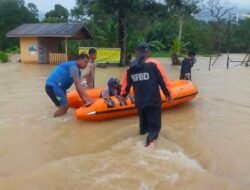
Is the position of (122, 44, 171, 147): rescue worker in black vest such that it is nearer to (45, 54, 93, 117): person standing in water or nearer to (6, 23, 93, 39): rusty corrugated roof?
(45, 54, 93, 117): person standing in water

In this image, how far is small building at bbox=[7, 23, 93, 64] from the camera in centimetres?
2303

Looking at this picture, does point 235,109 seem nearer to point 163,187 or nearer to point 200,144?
point 200,144

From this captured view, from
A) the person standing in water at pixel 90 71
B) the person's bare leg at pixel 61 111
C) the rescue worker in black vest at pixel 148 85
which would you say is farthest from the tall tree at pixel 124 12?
the rescue worker in black vest at pixel 148 85

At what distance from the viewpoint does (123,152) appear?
550cm

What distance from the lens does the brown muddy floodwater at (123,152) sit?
179 inches

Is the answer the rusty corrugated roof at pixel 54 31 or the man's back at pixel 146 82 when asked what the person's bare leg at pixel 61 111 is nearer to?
the man's back at pixel 146 82

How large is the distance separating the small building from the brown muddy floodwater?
47.3ft

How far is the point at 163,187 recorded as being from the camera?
14.4 ft

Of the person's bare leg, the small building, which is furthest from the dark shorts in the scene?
the small building

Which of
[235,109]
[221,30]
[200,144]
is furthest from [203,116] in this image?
[221,30]

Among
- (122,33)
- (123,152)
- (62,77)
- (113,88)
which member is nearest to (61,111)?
(62,77)

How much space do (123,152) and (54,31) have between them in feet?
60.9

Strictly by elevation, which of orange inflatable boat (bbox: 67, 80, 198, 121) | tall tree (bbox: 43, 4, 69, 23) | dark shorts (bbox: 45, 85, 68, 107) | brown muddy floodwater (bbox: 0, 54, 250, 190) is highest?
tall tree (bbox: 43, 4, 69, 23)

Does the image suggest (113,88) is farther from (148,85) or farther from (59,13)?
(59,13)
